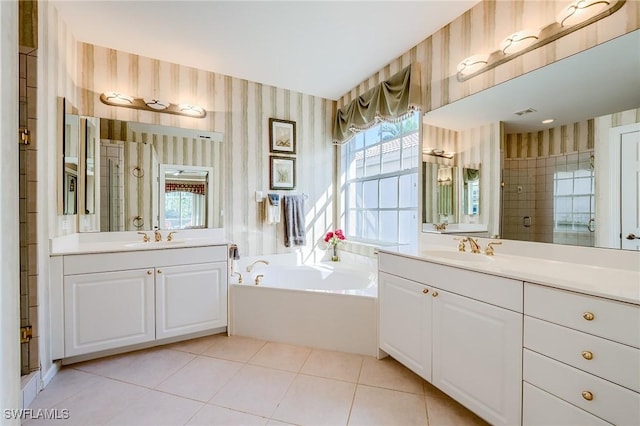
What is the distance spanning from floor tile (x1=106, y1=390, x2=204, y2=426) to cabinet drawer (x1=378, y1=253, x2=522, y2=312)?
147cm

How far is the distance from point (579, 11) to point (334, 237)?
2.63 metres

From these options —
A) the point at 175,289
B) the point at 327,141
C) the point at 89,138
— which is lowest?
the point at 175,289

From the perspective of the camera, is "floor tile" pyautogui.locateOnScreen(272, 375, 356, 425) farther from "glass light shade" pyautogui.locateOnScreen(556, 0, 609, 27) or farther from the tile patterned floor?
"glass light shade" pyautogui.locateOnScreen(556, 0, 609, 27)

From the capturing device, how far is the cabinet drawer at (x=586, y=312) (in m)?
0.92

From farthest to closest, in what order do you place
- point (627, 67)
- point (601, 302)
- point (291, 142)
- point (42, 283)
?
point (291, 142) → point (42, 283) → point (627, 67) → point (601, 302)

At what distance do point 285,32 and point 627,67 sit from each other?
208cm

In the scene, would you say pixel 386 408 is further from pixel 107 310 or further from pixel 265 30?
pixel 265 30

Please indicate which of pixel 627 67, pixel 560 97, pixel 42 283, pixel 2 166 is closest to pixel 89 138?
pixel 42 283

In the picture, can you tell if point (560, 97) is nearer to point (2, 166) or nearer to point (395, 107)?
point (395, 107)

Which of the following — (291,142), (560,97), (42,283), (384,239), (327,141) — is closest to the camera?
(560,97)

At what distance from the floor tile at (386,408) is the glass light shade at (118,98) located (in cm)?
303

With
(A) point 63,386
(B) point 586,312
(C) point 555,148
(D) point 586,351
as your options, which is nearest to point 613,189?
(C) point 555,148

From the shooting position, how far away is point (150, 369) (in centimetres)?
197

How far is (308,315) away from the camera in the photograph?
2.28 metres
